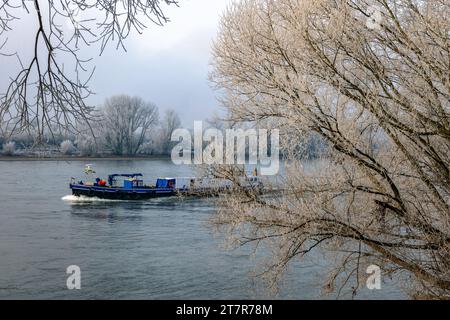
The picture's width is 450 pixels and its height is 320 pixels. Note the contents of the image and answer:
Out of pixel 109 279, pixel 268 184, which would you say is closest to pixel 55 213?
pixel 109 279

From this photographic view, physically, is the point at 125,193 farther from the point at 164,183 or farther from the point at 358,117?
the point at 358,117

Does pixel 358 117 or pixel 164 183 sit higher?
pixel 358 117

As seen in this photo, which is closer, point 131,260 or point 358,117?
point 358,117

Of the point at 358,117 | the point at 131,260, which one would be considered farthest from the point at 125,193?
the point at 358,117

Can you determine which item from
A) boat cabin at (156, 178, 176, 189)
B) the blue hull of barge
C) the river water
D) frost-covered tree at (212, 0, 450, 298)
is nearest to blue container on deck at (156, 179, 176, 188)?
boat cabin at (156, 178, 176, 189)

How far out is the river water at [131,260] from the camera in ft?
46.3

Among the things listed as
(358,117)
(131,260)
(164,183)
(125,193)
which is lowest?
(131,260)

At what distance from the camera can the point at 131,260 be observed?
1769cm

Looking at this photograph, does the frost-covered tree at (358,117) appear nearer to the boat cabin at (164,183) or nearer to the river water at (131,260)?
the river water at (131,260)

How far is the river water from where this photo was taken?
14125 mm

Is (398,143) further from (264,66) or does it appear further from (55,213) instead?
(55,213)

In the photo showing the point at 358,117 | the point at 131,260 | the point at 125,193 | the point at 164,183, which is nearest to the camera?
the point at 358,117

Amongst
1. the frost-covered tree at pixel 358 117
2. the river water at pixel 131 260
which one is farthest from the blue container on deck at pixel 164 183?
the frost-covered tree at pixel 358 117

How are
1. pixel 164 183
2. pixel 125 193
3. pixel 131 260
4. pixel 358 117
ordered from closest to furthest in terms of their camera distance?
pixel 358 117, pixel 131 260, pixel 125 193, pixel 164 183
